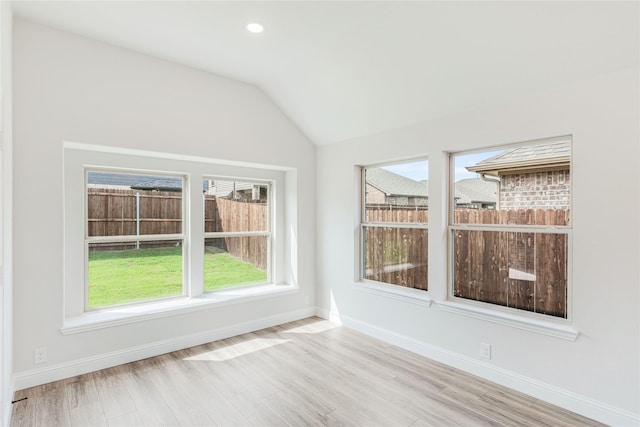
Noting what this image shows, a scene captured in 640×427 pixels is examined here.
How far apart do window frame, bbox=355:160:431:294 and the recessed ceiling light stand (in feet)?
6.45

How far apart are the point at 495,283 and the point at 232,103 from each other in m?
3.33

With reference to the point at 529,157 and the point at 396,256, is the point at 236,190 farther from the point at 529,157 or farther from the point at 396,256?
the point at 529,157

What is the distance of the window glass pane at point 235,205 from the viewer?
411 cm

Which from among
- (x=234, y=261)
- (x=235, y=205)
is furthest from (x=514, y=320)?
(x=235, y=205)

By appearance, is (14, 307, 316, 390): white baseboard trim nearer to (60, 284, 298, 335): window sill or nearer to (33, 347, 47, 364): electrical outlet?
(33, 347, 47, 364): electrical outlet

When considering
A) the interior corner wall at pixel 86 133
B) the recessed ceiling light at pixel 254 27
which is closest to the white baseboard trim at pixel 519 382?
the interior corner wall at pixel 86 133

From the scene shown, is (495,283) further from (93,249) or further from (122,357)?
(93,249)

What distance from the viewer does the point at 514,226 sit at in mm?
2887

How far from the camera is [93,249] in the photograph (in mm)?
3365

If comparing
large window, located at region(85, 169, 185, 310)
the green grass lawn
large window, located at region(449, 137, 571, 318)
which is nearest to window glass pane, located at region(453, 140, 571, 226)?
large window, located at region(449, 137, 571, 318)

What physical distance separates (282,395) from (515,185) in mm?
2625

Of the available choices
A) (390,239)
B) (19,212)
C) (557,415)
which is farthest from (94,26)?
(557,415)

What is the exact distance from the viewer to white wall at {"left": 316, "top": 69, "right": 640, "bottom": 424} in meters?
2.25
